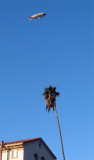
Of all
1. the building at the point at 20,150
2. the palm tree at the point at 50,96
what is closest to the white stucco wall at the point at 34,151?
the building at the point at 20,150

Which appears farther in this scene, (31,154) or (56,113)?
(56,113)

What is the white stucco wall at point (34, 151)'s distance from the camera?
4069 centimetres

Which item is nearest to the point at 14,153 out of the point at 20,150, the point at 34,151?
the point at 20,150

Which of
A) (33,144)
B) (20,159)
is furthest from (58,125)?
(20,159)

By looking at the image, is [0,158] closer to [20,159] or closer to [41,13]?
[20,159]

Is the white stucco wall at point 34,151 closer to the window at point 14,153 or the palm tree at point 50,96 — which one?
the window at point 14,153

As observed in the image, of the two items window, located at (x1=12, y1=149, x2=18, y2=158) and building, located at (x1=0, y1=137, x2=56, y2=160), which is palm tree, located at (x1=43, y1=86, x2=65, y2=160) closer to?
building, located at (x1=0, y1=137, x2=56, y2=160)

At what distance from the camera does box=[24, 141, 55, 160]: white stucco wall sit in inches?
1602

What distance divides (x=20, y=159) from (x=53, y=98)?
464 inches

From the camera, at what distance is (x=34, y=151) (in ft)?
141

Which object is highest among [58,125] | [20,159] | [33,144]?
[58,125]

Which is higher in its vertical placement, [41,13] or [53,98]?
[41,13]

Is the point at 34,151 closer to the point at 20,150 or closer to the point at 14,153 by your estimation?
the point at 20,150

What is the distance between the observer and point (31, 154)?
137ft
